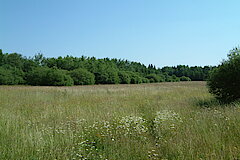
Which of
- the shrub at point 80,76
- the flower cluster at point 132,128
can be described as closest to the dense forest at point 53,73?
the shrub at point 80,76

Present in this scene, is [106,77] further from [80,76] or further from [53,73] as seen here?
[53,73]

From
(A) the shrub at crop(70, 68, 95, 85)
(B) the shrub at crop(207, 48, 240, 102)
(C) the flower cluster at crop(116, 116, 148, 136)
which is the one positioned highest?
(A) the shrub at crop(70, 68, 95, 85)

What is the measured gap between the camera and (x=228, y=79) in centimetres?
1072

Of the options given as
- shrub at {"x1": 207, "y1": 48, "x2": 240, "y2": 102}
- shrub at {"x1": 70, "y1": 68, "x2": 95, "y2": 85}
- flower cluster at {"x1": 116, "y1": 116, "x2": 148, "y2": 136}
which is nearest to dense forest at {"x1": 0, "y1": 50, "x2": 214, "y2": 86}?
shrub at {"x1": 70, "y1": 68, "x2": 95, "y2": 85}

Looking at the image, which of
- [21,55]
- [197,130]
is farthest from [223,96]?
[21,55]

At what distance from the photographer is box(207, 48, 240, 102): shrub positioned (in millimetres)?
10641

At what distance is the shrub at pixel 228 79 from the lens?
34.9 feet

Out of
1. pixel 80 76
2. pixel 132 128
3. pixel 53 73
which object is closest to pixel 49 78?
pixel 53 73

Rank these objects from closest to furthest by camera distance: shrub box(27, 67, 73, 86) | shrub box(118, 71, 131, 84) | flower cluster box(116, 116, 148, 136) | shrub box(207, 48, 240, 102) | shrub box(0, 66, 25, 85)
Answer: flower cluster box(116, 116, 148, 136)
shrub box(207, 48, 240, 102)
shrub box(0, 66, 25, 85)
shrub box(27, 67, 73, 86)
shrub box(118, 71, 131, 84)

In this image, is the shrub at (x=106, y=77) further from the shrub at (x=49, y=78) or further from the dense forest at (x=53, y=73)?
the shrub at (x=49, y=78)

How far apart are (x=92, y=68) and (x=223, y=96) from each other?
54897mm

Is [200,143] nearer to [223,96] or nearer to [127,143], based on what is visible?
[127,143]

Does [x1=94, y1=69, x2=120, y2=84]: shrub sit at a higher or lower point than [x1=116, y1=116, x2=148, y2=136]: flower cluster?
higher

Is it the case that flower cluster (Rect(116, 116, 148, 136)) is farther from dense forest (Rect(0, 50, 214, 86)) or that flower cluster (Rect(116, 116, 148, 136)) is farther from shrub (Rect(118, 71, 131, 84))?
shrub (Rect(118, 71, 131, 84))
